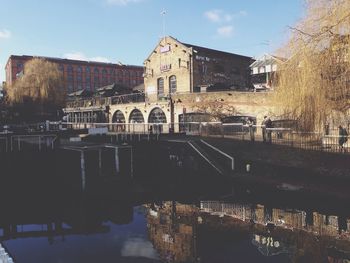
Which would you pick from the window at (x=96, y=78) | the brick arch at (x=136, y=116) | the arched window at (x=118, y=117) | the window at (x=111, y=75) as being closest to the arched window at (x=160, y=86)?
the brick arch at (x=136, y=116)

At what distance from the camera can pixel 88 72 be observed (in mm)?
91812

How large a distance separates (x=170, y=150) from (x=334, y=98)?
1033 centimetres

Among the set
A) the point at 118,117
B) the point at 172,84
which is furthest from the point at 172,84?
the point at 118,117

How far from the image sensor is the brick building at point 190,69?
35.8 meters

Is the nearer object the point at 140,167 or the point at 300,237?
the point at 300,237

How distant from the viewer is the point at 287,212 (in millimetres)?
13641

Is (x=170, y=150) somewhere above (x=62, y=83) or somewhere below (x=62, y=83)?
below

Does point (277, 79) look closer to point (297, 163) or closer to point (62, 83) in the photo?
point (297, 163)

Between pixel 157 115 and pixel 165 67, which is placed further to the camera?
pixel 165 67

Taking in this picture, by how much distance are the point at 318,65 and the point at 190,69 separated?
21987mm

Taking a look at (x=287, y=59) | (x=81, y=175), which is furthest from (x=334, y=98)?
(x=81, y=175)

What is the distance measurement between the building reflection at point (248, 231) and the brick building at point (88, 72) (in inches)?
2885

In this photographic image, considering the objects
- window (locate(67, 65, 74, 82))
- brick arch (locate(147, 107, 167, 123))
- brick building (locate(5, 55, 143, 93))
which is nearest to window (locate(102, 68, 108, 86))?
brick building (locate(5, 55, 143, 93))

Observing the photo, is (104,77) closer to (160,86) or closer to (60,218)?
(160,86)
